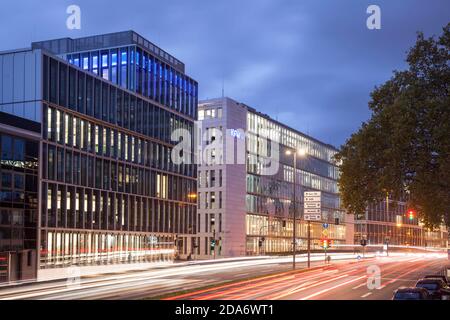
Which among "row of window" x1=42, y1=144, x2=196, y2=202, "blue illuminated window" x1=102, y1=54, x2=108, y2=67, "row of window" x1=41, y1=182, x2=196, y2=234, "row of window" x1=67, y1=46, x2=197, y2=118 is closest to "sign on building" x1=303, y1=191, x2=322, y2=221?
"row of window" x1=41, y1=182, x2=196, y2=234

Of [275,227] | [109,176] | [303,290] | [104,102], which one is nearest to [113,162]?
[109,176]

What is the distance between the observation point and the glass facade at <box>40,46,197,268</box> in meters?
64.9

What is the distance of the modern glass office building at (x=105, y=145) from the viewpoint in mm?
62781

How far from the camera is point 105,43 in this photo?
89.9 metres

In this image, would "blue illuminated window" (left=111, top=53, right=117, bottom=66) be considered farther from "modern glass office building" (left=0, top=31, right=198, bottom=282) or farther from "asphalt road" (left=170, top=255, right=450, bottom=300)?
"asphalt road" (left=170, top=255, right=450, bottom=300)

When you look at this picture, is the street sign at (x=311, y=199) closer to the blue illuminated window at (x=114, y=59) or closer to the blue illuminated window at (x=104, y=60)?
the blue illuminated window at (x=114, y=59)

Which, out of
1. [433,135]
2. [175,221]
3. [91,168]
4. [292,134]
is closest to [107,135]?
[91,168]

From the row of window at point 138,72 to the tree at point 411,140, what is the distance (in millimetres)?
48348

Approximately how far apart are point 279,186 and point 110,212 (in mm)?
62898

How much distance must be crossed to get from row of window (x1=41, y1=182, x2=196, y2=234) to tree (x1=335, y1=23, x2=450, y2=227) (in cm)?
3339

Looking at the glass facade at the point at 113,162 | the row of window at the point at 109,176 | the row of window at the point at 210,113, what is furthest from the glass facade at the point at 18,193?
the row of window at the point at 210,113

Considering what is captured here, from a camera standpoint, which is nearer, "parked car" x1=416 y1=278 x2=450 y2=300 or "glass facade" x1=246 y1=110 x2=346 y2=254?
"parked car" x1=416 y1=278 x2=450 y2=300

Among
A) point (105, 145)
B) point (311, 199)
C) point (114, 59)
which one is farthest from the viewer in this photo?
point (114, 59)

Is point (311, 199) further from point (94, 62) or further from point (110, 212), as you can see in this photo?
point (94, 62)
